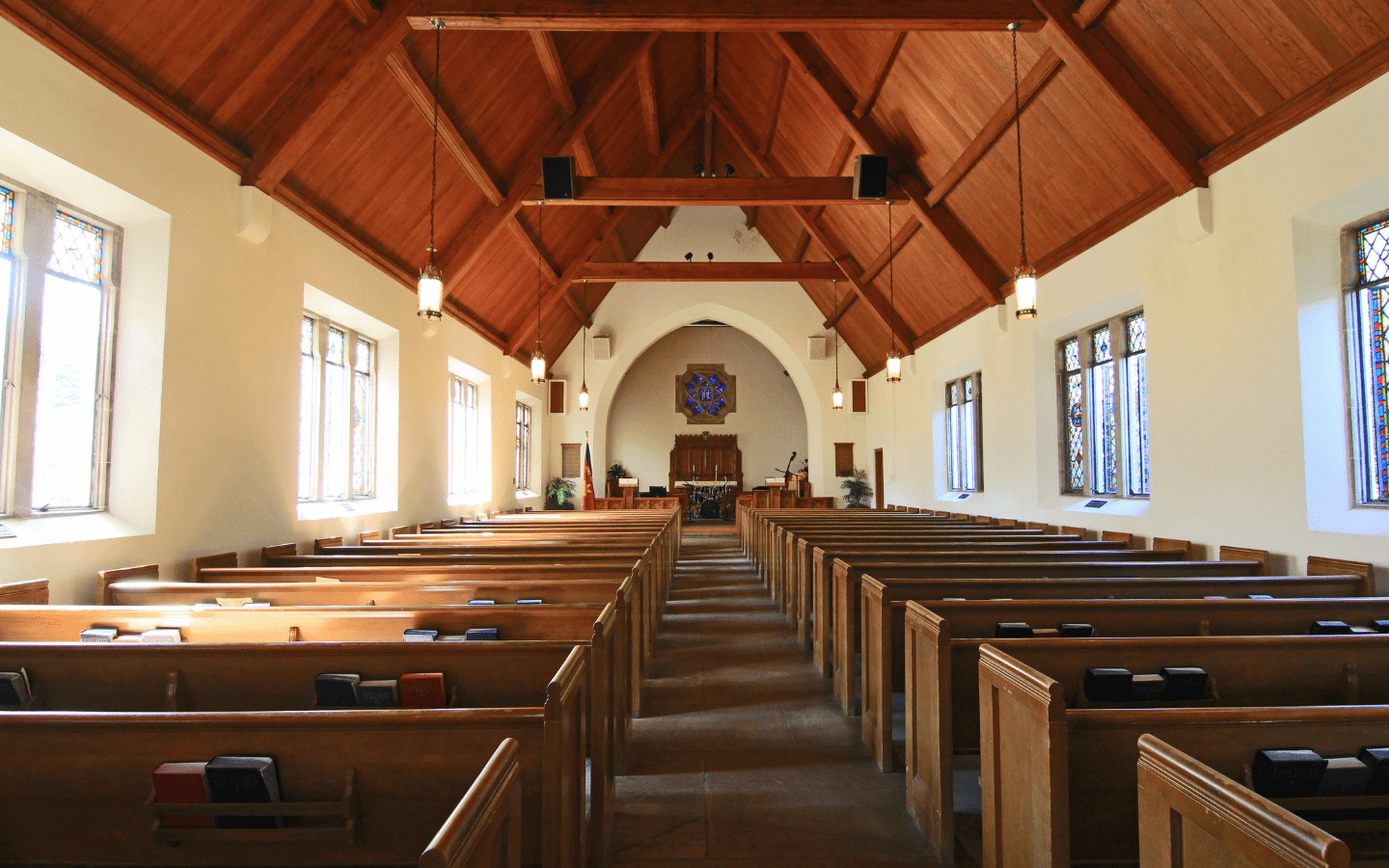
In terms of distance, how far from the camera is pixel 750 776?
2721 millimetres

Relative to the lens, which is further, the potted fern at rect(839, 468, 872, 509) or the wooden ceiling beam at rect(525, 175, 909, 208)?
the potted fern at rect(839, 468, 872, 509)

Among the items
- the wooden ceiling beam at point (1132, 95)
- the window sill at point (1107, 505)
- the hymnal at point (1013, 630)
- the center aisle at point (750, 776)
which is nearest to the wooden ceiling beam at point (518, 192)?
the wooden ceiling beam at point (1132, 95)

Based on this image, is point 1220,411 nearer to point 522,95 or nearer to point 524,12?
point 524,12

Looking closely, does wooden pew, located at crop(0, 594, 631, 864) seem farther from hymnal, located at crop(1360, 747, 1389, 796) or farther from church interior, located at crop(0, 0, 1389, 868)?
hymnal, located at crop(1360, 747, 1389, 796)

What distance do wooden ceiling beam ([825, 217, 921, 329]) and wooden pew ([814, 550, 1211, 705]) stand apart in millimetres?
4735

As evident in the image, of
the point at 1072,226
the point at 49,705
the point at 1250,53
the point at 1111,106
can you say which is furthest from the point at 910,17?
the point at 49,705

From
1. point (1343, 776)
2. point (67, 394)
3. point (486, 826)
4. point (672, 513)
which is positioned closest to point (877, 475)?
point (672, 513)

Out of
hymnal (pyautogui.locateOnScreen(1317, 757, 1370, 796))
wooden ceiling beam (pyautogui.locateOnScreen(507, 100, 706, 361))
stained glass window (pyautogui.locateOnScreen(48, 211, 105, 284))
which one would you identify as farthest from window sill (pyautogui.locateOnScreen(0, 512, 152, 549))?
wooden ceiling beam (pyautogui.locateOnScreen(507, 100, 706, 361))

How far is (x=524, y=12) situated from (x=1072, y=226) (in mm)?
4359

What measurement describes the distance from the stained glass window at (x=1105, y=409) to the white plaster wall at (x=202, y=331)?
5.96m

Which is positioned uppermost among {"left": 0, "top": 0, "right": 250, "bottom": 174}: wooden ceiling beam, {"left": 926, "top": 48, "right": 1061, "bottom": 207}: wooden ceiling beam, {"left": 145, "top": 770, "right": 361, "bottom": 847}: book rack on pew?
{"left": 926, "top": 48, "right": 1061, "bottom": 207}: wooden ceiling beam

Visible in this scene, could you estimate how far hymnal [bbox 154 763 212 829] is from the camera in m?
1.34

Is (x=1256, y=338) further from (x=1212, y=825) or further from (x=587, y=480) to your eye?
(x=587, y=480)

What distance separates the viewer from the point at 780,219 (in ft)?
38.9
